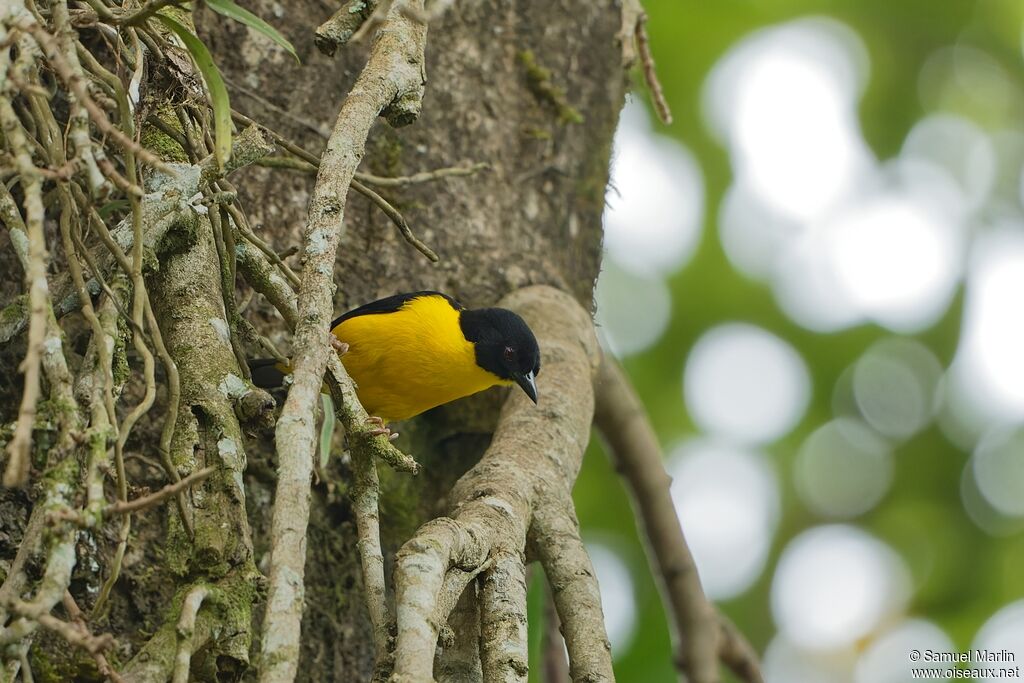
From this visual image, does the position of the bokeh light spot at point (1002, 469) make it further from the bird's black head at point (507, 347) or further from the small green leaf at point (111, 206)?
the small green leaf at point (111, 206)

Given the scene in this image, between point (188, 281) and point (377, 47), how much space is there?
0.70 meters

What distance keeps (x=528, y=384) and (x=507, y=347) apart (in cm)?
16

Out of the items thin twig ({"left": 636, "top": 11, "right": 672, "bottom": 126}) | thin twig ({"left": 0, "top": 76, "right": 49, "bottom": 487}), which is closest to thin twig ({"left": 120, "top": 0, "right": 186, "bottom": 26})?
thin twig ({"left": 0, "top": 76, "right": 49, "bottom": 487})

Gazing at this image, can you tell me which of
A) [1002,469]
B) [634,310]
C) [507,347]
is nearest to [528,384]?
[507,347]

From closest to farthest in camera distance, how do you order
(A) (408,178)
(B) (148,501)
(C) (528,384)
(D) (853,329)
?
(B) (148,501), (A) (408,178), (C) (528,384), (D) (853,329)

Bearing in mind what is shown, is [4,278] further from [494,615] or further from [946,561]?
[946,561]

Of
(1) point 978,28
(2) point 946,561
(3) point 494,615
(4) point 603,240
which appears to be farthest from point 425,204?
(1) point 978,28

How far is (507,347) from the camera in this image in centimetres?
386

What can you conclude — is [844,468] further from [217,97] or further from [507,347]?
[217,97]

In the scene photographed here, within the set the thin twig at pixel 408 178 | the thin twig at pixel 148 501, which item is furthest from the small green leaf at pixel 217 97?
the thin twig at pixel 408 178

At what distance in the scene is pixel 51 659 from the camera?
2.64 meters

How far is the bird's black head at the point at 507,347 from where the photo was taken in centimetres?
390

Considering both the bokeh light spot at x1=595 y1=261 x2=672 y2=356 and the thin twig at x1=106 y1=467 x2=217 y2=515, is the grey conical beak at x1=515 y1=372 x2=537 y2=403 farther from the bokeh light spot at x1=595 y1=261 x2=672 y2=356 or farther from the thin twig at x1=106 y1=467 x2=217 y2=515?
the bokeh light spot at x1=595 y1=261 x2=672 y2=356

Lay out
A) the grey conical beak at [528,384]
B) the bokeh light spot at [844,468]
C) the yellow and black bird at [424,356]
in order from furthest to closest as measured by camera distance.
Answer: the bokeh light spot at [844,468] → the yellow and black bird at [424,356] → the grey conical beak at [528,384]
